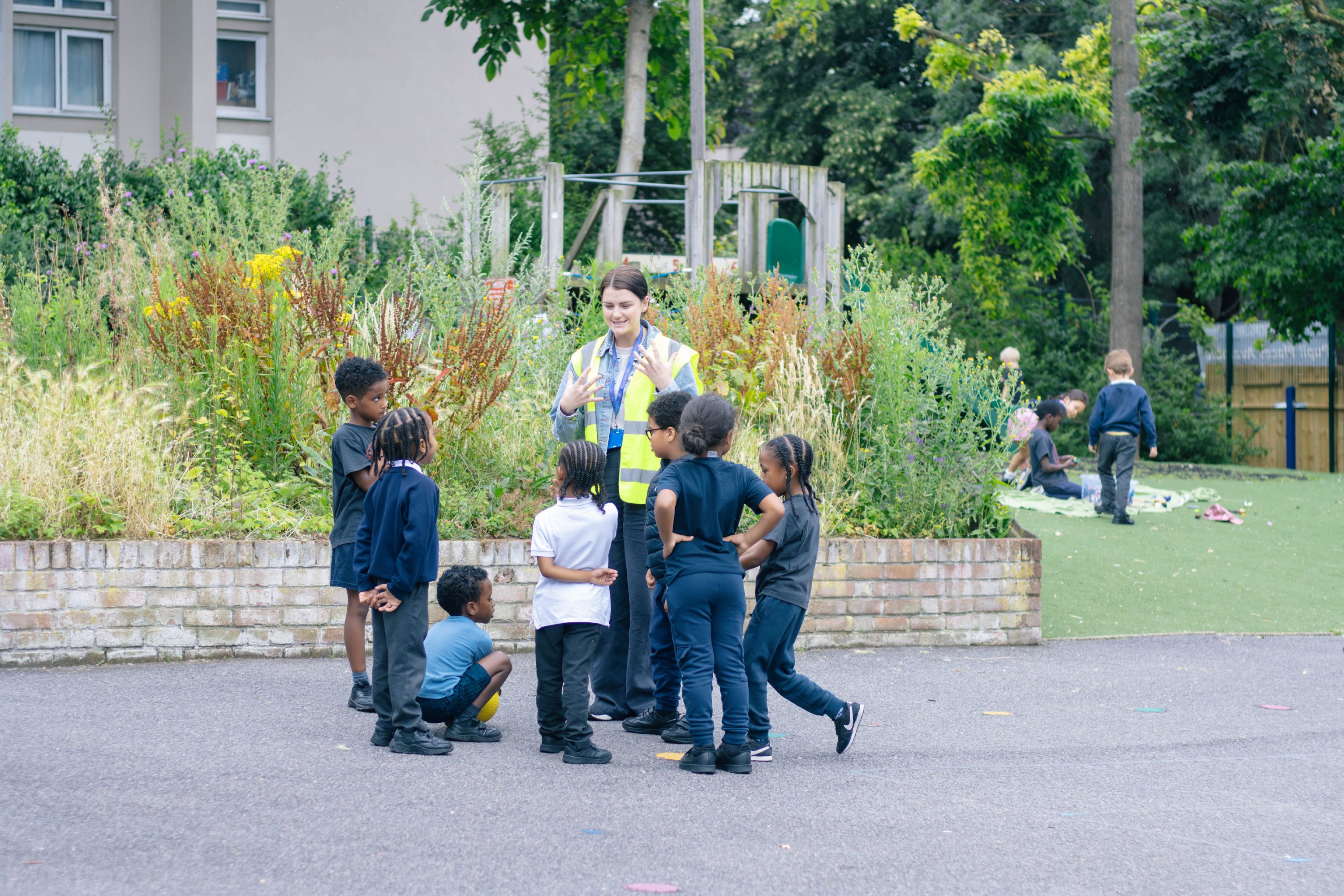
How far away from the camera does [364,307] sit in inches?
340

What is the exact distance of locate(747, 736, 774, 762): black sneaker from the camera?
5.24 meters

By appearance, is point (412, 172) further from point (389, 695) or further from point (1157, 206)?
point (389, 695)

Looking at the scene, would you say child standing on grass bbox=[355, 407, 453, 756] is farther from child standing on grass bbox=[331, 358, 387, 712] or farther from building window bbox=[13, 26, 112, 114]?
building window bbox=[13, 26, 112, 114]

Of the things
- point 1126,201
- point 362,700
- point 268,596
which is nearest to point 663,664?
point 362,700

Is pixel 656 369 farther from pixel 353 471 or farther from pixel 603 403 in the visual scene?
pixel 353 471

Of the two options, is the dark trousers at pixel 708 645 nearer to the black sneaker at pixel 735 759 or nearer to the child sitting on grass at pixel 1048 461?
the black sneaker at pixel 735 759

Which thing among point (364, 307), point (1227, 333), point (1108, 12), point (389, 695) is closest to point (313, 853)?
point (389, 695)

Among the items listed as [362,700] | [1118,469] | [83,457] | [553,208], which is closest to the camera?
[362,700]

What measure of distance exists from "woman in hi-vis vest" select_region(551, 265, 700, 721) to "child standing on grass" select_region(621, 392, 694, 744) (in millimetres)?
45

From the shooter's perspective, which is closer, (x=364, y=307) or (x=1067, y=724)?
(x=1067, y=724)

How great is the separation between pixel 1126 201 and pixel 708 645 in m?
17.6

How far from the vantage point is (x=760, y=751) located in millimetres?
5270

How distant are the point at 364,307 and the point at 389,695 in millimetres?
3873

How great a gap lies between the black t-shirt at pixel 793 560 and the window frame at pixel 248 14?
68.3 feet
